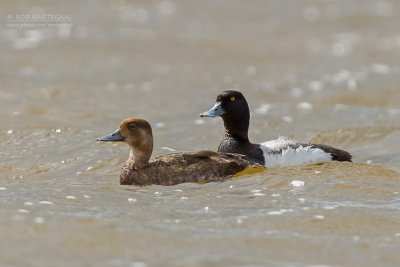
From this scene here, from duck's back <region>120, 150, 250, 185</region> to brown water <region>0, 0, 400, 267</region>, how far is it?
117mm

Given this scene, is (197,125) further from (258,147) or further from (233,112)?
(258,147)

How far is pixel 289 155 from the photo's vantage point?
31.4 feet

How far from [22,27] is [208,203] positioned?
45.3 ft

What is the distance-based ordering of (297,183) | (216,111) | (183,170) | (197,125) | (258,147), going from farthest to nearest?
(197,125) → (216,111) → (258,147) → (297,183) → (183,170)

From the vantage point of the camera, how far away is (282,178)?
29.0ft

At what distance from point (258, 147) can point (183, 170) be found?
4.91ft

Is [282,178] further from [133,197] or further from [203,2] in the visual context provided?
[203,2]

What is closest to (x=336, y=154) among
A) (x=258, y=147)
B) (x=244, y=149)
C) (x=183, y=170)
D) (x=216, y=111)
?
(x=258, y=147)

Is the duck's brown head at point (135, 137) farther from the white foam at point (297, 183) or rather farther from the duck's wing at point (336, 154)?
the duck's wing at point (336, 154)

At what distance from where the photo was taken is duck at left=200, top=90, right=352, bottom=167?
9.55 m

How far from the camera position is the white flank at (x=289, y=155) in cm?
951

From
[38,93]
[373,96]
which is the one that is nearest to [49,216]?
[38,93]

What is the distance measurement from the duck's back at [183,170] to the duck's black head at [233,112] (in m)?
1.29

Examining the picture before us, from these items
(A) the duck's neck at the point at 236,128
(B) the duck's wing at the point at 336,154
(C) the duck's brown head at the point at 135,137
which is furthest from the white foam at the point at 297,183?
(C) the duck's brown head at the point at 135,137
